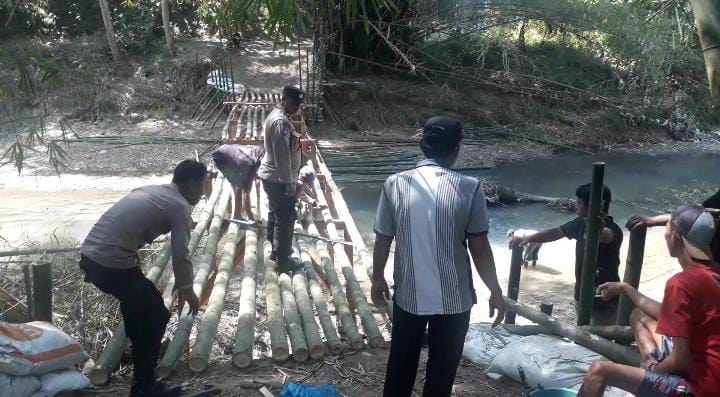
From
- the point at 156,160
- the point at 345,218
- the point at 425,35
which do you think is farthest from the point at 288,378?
the point at 425,35

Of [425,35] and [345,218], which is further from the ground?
[425,35]

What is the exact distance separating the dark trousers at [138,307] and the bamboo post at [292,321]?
0.77 metres

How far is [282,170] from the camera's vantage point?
4.76 m

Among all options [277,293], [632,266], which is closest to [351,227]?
[277,293]

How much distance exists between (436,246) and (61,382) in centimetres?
183

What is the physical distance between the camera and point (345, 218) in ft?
21.1

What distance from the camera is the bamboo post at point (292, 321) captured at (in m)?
3.54

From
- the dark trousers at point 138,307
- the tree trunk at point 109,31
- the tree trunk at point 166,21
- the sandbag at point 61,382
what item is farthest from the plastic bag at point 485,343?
the tree trunk at point 166,21

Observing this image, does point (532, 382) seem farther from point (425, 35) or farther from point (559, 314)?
point (425, 35)

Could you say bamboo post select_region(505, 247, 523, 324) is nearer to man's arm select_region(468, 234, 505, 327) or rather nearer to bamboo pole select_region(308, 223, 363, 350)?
bamboo pole select_region(308, 223, 363, 350)

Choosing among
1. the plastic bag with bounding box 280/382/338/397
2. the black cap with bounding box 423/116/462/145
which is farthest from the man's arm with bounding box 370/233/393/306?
the plastic bag with bounding box 280/382/338/397

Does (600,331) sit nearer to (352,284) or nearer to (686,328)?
(686,328)

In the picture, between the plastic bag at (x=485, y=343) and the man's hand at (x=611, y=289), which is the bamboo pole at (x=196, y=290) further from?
the man's hand at (x=611, y=289)

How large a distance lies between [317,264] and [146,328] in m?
2.55
